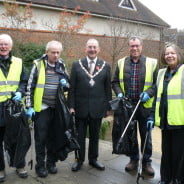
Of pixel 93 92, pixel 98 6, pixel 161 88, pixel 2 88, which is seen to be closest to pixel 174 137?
pixel 161 88

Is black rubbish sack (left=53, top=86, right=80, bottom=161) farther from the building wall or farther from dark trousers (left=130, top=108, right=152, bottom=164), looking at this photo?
the building wall

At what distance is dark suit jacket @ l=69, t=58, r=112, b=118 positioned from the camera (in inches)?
151

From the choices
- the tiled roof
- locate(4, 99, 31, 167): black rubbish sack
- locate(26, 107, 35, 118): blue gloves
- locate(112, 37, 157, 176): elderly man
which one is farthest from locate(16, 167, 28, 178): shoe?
the tiled roof

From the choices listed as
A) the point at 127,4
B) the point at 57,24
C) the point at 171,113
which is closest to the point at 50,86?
the point at 171,113

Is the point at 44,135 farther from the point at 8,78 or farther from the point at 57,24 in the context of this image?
the point at 57,24

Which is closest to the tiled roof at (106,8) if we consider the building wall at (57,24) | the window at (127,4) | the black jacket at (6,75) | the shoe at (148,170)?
the window at (127,4)

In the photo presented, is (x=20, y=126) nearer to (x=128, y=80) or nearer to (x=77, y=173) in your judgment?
(x=77, y=173)

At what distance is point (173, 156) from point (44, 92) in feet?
6.32

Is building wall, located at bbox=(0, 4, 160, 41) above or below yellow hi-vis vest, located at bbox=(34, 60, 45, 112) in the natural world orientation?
above

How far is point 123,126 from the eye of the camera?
12.6 feet

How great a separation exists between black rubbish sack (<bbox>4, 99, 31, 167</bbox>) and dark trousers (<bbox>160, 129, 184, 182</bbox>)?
1856 mm

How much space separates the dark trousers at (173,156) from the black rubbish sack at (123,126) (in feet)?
1.85

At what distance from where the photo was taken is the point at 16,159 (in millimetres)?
3463

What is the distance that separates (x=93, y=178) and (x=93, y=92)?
4.13 ft
